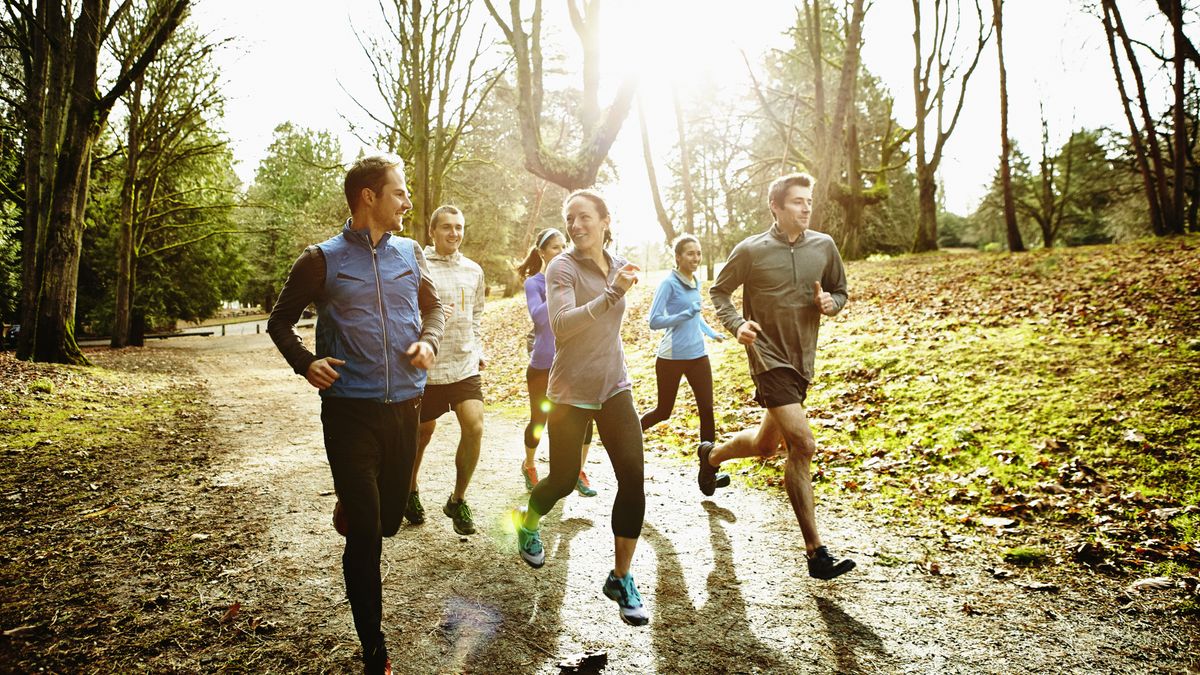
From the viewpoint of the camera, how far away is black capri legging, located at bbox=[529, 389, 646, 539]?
3229mm

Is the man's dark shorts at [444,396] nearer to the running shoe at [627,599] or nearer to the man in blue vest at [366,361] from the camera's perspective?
the man in blue vest at [366,361]

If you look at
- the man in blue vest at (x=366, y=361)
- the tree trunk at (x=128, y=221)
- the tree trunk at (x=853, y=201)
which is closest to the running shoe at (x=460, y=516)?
the man in blue vest at (x=366, y=361)

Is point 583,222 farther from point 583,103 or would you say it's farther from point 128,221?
point 128,221

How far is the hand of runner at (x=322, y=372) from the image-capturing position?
8.52ft

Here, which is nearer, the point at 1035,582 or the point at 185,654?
the point at 185,654

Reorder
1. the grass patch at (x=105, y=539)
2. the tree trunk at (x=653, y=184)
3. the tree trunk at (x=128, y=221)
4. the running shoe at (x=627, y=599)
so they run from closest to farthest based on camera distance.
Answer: the grass patch at (x=105, y=539) → the running shoe at (x=627, y=599) → the tree trunk at (x=653, y=184) → the tree trunk at (x=128, y=221)

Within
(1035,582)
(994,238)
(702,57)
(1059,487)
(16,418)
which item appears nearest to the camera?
(1035,582)

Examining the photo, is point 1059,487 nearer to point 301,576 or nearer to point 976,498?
point 976,498

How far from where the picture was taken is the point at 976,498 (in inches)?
193

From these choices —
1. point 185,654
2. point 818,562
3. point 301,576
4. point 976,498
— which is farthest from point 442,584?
point 976,498

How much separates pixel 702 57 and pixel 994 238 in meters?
38.1

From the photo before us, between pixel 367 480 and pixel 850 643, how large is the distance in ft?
8.09

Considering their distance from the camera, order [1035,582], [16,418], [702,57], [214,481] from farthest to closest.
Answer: [702,57], [16,418], [214,481], [1035,582]

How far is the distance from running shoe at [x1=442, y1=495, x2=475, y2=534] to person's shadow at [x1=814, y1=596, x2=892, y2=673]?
2444mm
